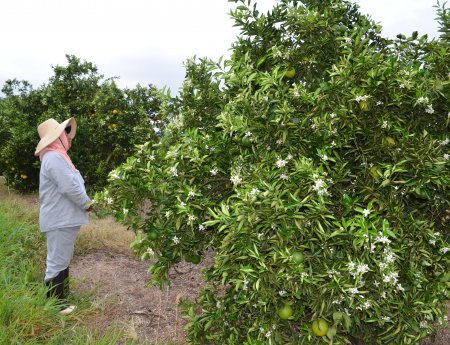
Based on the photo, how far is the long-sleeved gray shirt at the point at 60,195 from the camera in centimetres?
480

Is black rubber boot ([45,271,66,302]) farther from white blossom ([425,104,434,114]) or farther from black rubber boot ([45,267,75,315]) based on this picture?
white blossom ([425,104,434,114])

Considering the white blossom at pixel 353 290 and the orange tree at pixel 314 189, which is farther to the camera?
the orange tree at pixel 314 189

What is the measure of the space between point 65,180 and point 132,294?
1.76 metres

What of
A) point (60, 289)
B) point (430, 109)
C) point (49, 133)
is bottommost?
point (60, 289)

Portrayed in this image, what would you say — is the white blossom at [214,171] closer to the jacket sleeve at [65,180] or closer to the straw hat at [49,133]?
the jacket sleeve at [65,180]

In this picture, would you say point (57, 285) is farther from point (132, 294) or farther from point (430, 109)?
point (430, 109)

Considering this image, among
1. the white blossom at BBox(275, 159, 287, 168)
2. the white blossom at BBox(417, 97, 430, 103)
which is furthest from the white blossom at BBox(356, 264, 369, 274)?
the white blossom at BBox(417, 97, 430, 103)

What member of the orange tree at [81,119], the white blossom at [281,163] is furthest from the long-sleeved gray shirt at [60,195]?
the orange tree at [81,119]

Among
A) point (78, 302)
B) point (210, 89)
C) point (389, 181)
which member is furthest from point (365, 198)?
point (78, 302)

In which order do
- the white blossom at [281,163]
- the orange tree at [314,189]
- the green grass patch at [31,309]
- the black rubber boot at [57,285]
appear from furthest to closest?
1. the black rubber boot at [57,285]
2. the green grass patch at [31,309]
3. the white blossom at [281,163]
4. the orange tree at [314,189]

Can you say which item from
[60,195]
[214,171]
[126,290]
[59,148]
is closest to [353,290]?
[214,171]

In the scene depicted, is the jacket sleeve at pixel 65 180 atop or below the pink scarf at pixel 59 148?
below

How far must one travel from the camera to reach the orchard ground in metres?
4.81

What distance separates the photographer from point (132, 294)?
572cm
